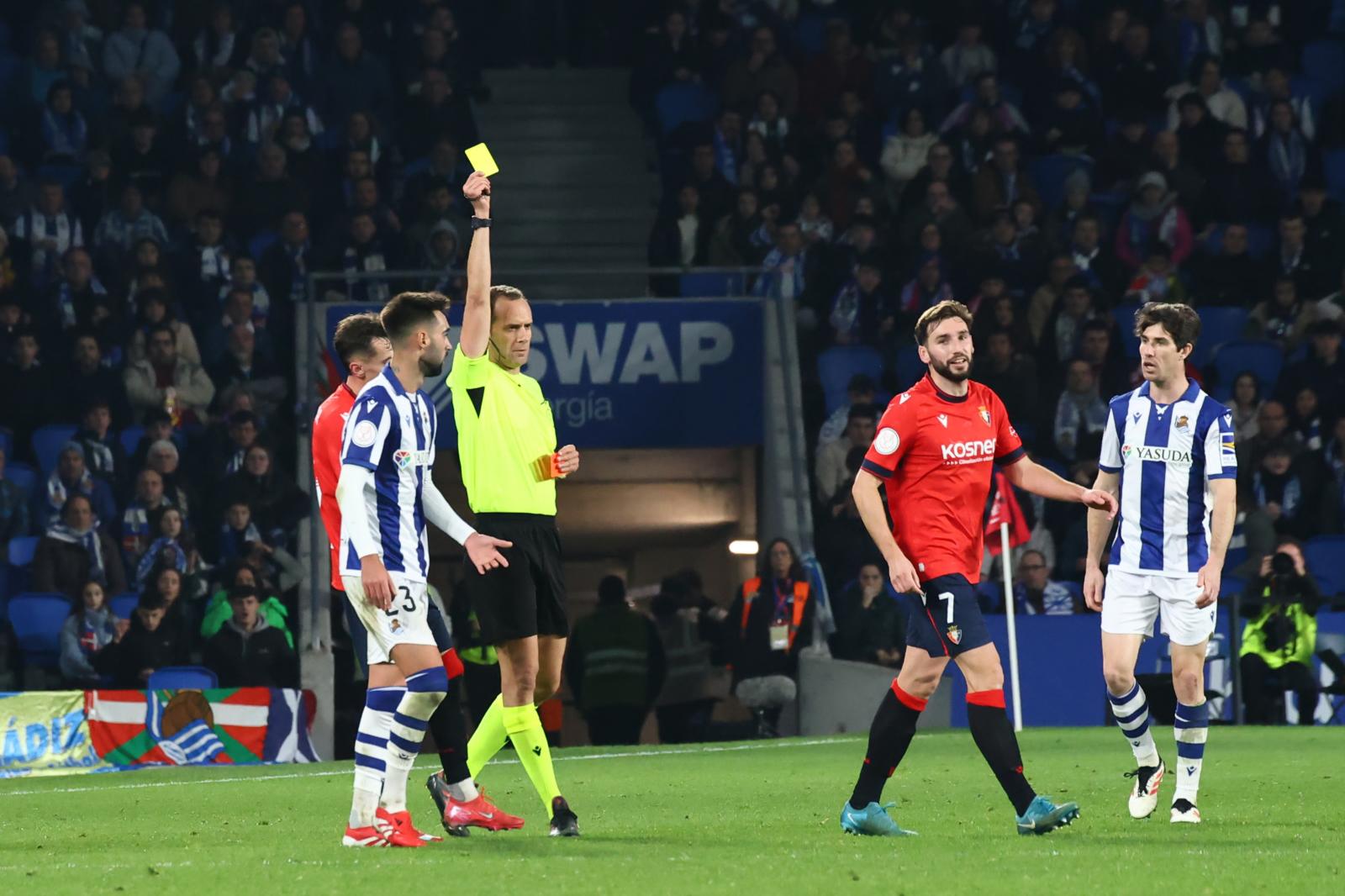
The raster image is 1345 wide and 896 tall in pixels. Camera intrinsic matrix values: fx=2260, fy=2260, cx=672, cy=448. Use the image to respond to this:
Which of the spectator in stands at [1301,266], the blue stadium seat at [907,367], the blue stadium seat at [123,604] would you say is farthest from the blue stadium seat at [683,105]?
the blue stadium seat at [123,604]

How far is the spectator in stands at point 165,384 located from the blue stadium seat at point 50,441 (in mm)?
656

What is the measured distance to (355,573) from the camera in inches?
315

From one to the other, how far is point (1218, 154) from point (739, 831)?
15.8m

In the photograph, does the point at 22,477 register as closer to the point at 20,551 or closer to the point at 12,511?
the point at 12,511

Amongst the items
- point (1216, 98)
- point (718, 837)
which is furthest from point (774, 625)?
point (718, 837)

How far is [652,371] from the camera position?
2131 cm

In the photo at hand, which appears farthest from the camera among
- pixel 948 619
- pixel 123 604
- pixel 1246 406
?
pixel 1246 406

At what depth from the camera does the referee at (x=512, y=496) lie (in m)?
8.58

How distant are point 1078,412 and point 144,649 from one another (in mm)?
8550

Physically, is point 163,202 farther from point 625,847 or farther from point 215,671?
point 625,847

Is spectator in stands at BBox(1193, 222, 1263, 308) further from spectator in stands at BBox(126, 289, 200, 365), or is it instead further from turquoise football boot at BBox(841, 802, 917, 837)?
turquoise football boot at BBox(841, 802, 917, 837)

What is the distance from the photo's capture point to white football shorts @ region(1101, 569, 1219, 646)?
30.2ft

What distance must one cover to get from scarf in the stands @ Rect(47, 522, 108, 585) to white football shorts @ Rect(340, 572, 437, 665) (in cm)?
1146

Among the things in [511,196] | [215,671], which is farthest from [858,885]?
[511,196]
